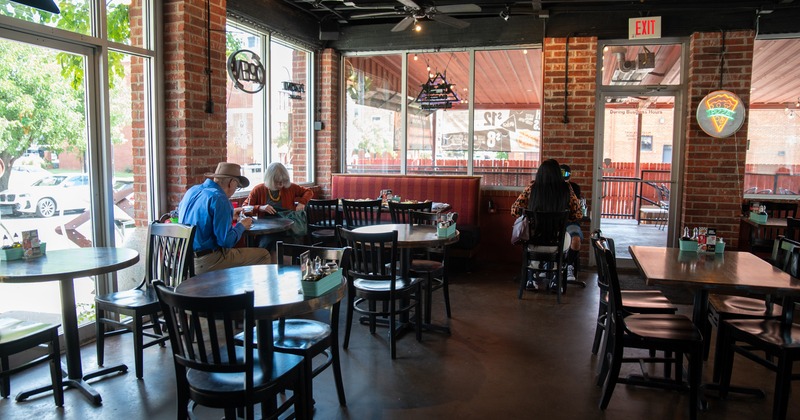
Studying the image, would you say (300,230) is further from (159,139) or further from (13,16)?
(13,16)

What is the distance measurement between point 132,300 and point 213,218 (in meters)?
0.75

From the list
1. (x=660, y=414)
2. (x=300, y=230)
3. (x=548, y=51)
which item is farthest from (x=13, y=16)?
(x=548, y=51)

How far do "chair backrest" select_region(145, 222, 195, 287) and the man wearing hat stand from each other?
0.42 feet

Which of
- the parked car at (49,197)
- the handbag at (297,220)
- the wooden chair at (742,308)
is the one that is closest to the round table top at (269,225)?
the handbag at (297,220)

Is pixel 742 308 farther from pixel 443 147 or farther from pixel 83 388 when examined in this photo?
pixel 443 147

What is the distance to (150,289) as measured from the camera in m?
3.88

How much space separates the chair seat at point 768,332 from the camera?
299 centimetres

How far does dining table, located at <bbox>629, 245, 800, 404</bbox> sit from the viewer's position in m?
3.03

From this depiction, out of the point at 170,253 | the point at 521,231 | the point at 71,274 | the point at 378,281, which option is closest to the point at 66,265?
the point at 71,274

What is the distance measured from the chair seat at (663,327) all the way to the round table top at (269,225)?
9.11 feet

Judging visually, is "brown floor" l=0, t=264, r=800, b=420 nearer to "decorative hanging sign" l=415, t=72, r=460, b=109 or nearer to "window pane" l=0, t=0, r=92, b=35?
"window pane" l=0, t=0, r=92, b=35

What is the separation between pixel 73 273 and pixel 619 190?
975 cm

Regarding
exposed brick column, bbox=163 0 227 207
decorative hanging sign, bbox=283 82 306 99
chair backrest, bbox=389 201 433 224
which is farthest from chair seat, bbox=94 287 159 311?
decorative hanging sign, bbox=283 82 306 99

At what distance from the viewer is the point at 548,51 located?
6941 millimetres
